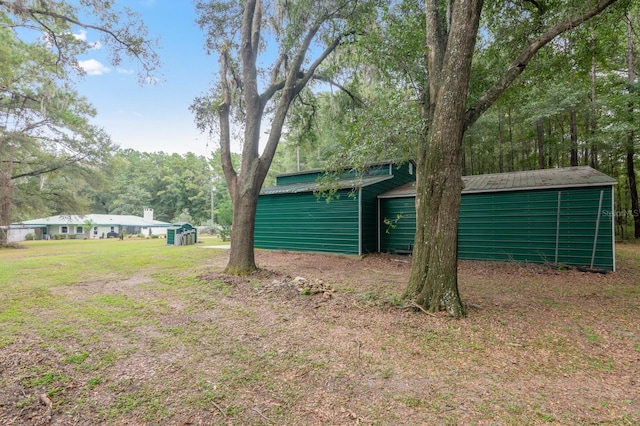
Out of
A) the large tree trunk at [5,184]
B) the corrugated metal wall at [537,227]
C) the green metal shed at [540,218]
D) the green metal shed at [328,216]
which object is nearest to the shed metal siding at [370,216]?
the green metal shed at [328,216]

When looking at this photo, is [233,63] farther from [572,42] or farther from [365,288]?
[572,42]

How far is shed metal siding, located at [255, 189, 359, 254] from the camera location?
10.2 metres

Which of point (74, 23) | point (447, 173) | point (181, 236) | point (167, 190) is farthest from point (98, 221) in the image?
point (447, 173)

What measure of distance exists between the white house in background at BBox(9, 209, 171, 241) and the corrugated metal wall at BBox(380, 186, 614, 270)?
31704 millimetres

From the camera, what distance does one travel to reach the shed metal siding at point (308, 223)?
1016cm

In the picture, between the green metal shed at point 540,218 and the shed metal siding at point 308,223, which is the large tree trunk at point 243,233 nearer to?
the shed metal siding at point 308,223

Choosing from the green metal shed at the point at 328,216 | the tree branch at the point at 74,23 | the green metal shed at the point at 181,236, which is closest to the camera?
the tree branch at the point at 74,23

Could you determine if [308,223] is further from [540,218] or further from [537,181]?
[537,181]

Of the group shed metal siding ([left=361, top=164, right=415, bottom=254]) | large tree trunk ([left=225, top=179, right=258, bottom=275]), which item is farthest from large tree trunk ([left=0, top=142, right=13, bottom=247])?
shed metal siding ([left=361, top=164, right=415, bottom=254])

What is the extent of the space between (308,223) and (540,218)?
718cm

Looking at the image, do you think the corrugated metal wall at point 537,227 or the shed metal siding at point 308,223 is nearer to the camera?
the corrugated metal wall at point 537,227

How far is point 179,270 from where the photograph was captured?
7.91 metres

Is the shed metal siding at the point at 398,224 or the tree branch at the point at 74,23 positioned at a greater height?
the tree branch at the point at 74,23

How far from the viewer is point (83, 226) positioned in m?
30.4
